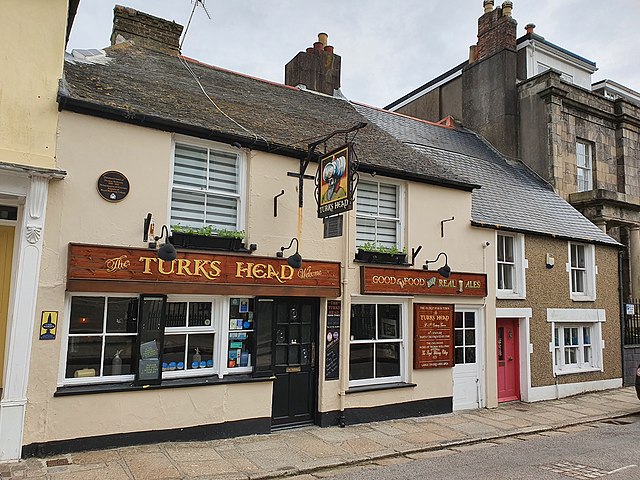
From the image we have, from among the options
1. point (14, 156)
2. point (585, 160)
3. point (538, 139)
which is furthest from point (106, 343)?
point (585, 160)

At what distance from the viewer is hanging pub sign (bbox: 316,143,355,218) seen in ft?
27.3

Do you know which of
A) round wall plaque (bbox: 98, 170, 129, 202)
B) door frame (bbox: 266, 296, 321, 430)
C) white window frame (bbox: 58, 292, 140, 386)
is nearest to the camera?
white window frame (bbox: 58, 292, 140, 386)

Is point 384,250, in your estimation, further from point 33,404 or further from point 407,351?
point 33,404

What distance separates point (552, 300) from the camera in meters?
13.4

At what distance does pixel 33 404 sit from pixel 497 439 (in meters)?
7.80

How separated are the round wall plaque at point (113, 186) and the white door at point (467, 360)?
753cm

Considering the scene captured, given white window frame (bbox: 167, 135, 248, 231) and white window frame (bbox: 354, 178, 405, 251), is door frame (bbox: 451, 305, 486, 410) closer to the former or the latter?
white window frame (bbox: 354, 178, 405, 251)

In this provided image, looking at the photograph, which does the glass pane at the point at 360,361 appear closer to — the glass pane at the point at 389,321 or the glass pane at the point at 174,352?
the glass pane at the point at 389,321

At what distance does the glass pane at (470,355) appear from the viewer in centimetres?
1167

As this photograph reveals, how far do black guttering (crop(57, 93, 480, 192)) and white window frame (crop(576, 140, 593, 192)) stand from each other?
10.5 metres

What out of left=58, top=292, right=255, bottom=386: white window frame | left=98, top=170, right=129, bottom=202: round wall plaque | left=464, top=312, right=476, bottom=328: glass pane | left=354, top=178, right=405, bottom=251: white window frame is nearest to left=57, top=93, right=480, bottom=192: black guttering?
left=354, top=178, right=405, bottom=251: white window frame

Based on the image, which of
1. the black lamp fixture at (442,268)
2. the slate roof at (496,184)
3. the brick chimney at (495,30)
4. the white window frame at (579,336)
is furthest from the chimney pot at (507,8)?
Answer: the black lamp fixture at (442,268)

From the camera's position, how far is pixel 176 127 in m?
8.32

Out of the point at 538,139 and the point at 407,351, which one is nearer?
the point at 407,351
